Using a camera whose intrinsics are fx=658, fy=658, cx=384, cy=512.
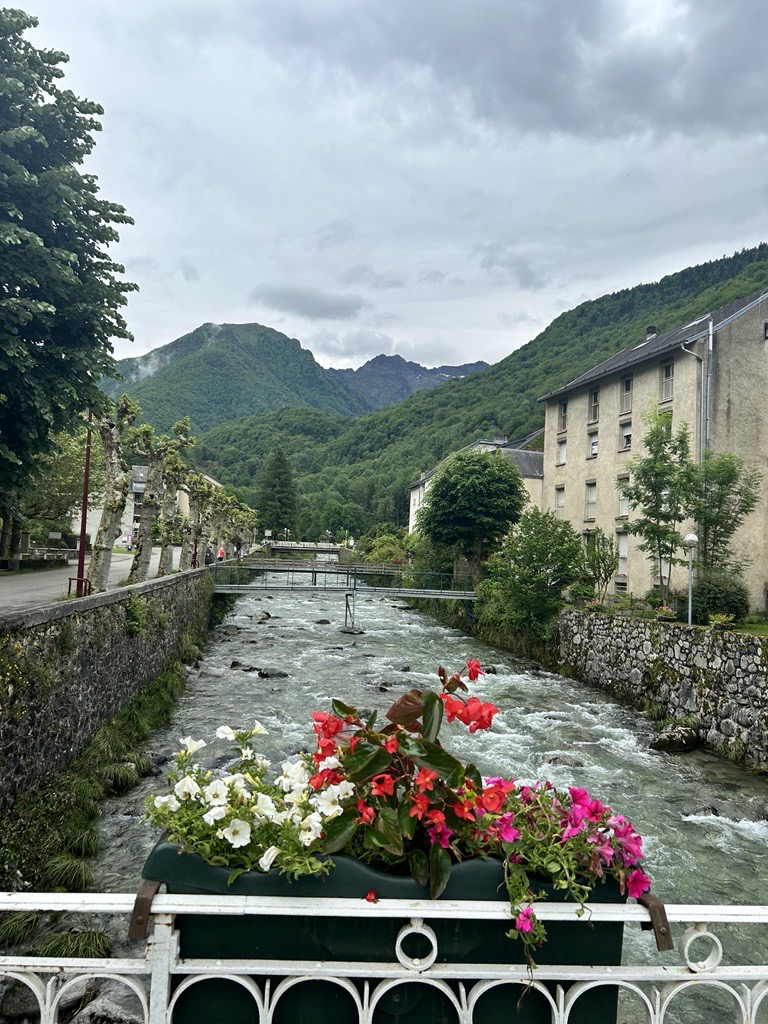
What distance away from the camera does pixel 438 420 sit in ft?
447

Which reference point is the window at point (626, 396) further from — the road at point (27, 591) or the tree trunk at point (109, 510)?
Answer: the road at point (27, 591)

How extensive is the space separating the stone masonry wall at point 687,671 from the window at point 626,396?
11.8m

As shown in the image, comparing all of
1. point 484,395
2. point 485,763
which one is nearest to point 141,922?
point 485,763

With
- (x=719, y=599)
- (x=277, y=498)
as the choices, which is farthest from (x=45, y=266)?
(x=277, y=498)

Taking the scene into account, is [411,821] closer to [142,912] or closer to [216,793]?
[216,793]

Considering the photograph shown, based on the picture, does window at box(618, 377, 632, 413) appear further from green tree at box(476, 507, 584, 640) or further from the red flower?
the red flower

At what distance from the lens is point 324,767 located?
2.60 m

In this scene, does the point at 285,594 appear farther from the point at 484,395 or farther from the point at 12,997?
the point at 484,395

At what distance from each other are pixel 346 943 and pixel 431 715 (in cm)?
84

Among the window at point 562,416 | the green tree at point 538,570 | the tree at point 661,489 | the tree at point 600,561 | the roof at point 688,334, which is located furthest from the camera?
the window at point 562,416

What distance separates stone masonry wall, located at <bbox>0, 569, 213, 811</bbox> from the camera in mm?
8148

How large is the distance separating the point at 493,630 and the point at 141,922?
2864 centimetres

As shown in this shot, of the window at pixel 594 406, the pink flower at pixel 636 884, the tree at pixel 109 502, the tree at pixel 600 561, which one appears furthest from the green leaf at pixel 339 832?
the window at pixel 594 406

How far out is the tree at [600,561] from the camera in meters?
26.4
